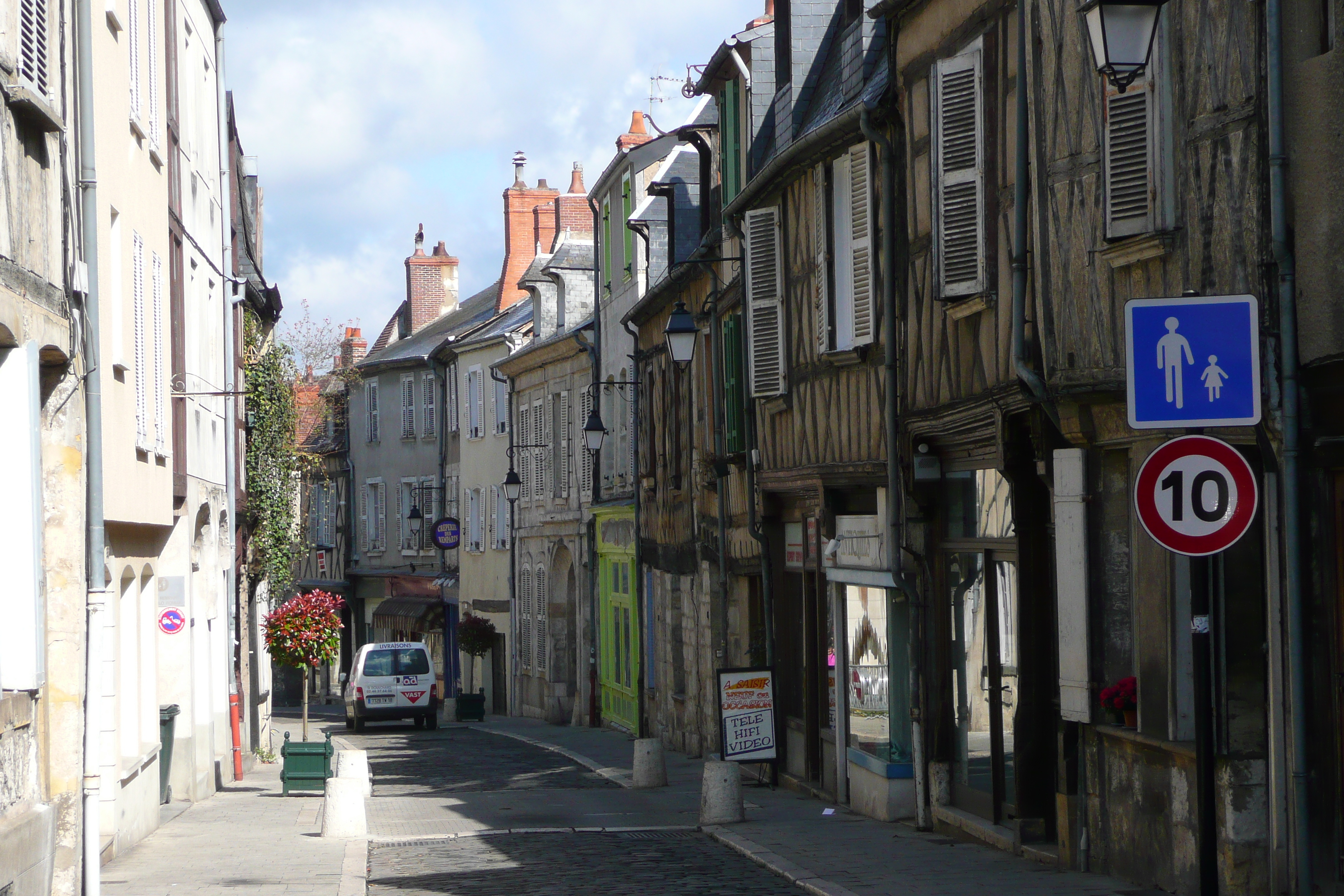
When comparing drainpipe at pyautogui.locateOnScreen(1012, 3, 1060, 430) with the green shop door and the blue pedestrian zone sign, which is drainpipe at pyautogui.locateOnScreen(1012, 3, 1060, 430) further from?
the green shop door

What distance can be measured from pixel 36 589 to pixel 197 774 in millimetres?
10241

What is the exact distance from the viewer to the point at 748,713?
643 inches

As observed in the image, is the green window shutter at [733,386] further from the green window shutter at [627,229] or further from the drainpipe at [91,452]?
the drainpipe at [91,452]

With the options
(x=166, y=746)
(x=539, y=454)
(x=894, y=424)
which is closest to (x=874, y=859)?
(x=894, y=424)

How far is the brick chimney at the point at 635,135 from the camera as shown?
3219 cm

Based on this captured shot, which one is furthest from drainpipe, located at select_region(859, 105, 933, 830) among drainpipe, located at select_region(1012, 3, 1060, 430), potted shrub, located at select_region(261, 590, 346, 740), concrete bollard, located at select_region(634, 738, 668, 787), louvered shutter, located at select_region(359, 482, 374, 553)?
louvered shutter, located at select_region(359, 482, 374, 553)

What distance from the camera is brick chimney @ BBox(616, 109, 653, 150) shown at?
106 feet

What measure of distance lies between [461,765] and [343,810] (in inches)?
387

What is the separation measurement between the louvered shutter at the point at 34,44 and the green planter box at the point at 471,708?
28289mm

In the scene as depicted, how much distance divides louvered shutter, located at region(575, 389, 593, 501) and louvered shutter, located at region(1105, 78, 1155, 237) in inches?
896

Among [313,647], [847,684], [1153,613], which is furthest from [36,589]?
[313,647]

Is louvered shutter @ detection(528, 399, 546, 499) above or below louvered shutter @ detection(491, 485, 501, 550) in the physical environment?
above

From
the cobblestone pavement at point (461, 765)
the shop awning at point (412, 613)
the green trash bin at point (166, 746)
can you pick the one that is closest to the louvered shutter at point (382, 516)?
the shop awning at point (412, 613)

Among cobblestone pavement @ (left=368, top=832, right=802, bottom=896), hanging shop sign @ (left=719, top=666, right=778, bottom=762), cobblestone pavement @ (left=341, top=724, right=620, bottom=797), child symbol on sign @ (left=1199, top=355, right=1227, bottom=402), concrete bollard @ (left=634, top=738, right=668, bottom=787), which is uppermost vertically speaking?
child symbol on sign @ (left=1199, top=355, right=1227, bottom=402)
